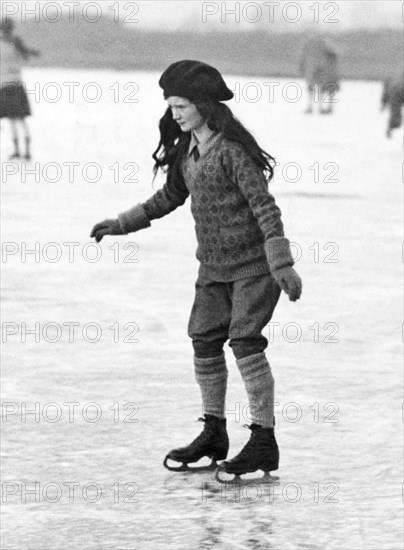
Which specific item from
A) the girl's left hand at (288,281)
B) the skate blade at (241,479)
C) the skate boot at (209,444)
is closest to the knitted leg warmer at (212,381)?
the skate boot at (209,444)

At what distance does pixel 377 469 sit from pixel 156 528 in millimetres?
961

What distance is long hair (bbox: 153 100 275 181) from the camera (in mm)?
3207

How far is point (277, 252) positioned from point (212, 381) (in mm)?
614

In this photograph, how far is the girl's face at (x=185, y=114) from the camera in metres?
3.18

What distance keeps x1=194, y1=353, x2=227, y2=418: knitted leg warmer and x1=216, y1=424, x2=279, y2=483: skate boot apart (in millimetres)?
97

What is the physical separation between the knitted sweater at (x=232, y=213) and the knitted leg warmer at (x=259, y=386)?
288mm

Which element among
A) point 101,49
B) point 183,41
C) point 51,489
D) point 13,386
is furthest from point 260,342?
point 183,41

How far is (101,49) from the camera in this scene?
40.7m

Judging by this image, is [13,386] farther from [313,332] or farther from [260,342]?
[260,342]

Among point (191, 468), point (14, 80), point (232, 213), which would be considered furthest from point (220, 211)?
point (14, 80)

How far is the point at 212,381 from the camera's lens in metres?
3.82

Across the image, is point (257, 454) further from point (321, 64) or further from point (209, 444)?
point (321, 64)

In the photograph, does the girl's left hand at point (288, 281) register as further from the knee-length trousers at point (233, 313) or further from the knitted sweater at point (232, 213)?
the knee-length trousers at point (233, 313)

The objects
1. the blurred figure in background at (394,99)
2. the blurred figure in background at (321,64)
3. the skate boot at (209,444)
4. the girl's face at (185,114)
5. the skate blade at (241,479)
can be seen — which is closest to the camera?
the girl's face at (185,114)
